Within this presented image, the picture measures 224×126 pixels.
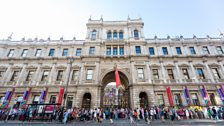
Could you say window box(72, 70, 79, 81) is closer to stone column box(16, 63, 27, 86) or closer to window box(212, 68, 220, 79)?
stone column box(16, 63, 27, 86)

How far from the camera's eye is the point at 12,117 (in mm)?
15898

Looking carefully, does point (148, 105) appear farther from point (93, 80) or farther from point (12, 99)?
point (12, 99)

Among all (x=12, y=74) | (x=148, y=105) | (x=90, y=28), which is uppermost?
(x=90, y=28)

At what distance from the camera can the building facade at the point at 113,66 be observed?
746 inches

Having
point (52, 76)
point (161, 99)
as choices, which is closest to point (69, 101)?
point (52, 76)

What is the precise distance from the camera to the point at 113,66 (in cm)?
2111

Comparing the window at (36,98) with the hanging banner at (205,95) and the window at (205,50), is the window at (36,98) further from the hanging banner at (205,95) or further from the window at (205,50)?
the window at (205,50)

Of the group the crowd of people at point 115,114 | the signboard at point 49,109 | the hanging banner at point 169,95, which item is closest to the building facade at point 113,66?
the hanging banner at point 169,95

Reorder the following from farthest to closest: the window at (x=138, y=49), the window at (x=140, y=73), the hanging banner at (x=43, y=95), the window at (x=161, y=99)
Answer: the window at (x=138, y=49) < the window at (x=140, y=73) < the window at (x=161, y=99) < the hanging banner at (x=43, y=95)

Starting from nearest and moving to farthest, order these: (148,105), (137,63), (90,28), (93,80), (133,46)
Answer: (148,105) → (93,80) → (137,63) → (133,46) → (90,28)

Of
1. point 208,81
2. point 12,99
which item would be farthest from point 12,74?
point 208,81

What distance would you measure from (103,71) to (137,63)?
Result: 682cm

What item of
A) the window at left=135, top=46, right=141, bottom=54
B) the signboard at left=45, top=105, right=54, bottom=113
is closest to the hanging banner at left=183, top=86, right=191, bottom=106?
the window at left=135, top=46, right=141, bottom=54

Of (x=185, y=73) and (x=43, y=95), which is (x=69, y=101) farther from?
(x=185, y=73)
